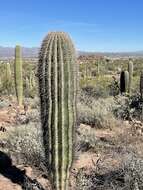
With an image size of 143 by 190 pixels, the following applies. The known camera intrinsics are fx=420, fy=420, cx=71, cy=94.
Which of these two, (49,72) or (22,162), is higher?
(49,72)

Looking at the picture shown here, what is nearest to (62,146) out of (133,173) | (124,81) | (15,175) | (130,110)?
(133,173)

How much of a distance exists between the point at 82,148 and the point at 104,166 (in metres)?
1.35

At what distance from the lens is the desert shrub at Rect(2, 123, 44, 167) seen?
306 inches

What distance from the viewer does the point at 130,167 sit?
6.56 meters

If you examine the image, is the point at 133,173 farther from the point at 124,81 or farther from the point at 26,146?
the point at 124,81

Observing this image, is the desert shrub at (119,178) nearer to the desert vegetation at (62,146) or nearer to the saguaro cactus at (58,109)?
the desert vegetation at (62,146)

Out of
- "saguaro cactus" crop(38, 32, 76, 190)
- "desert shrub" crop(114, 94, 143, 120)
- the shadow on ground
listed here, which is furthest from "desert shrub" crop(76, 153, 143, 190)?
"desert shrub" crop(114, 94, 143, 120)

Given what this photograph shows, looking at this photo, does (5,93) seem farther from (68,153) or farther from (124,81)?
(68,153)

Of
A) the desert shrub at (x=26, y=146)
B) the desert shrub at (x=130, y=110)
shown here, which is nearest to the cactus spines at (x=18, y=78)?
the desert shrub at (x=130, y=110)

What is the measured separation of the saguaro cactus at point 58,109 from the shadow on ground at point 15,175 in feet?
2.49

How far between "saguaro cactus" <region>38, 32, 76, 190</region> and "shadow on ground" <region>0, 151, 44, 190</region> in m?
0.76

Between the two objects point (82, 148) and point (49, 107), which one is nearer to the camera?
point (49, 107)

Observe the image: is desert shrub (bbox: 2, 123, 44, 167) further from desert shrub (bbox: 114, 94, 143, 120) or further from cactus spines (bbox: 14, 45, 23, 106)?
cactus spines (bbox: 14, 45, 23, 106)

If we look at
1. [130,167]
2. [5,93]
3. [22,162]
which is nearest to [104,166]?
[130,167]
